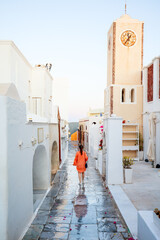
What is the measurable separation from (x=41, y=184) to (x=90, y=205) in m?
Result: 2.69

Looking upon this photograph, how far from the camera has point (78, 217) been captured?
599cm

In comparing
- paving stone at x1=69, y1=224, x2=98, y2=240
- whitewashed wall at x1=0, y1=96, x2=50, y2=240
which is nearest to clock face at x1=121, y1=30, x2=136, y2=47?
whitewashed wall at x1=0, y1=96, x2=50, y2=240

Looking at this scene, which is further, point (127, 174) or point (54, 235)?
point (127, 174)

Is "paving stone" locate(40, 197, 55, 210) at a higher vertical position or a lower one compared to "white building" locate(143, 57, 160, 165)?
lower

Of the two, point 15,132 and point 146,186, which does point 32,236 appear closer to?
point 15,132

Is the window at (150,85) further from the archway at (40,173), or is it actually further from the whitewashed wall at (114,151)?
the archway at (40,173)

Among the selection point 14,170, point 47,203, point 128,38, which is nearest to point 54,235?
point 14,170

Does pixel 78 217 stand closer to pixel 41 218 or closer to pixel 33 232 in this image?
pixel 41 218

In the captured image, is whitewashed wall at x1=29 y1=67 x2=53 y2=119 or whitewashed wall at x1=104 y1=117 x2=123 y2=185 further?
whitewashed wall at x1=29 y1=67 x2=53 y2=119

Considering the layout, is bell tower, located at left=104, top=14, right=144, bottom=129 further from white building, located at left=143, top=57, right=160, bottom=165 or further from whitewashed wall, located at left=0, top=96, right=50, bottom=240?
whitewashed wall, located at left=0, top=96, right=50, bottom=240

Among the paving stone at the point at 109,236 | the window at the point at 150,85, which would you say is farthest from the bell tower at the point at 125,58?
the paving stone at the point at 109,236

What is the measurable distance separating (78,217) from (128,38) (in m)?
16.0

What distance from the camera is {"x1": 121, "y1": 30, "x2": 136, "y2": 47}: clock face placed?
59.4 ft

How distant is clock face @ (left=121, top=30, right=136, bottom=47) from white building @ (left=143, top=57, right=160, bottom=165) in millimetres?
2969
